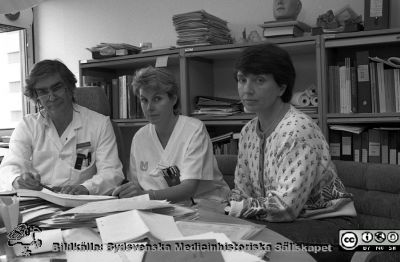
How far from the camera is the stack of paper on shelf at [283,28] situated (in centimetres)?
246

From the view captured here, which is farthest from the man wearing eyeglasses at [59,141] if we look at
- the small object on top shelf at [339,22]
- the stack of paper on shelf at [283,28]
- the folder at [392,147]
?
the folder at [392,147]

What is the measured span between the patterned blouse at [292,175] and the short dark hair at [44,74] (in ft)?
3.26

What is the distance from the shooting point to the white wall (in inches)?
114

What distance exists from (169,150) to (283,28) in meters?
1.09

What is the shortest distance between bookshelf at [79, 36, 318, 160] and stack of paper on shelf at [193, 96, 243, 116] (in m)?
0.04

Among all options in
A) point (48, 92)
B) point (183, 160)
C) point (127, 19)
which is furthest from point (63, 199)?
point (127, 19)

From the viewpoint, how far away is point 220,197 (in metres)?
1.94

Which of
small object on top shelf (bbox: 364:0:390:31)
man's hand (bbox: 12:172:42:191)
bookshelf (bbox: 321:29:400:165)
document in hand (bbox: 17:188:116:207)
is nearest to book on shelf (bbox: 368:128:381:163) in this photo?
bookshelf (bbox: 321:29:400:165)

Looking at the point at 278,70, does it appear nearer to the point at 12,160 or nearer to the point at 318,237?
the point at 318,237

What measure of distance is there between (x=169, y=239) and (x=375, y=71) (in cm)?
181

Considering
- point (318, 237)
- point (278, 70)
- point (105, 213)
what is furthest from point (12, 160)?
point (318, 237)

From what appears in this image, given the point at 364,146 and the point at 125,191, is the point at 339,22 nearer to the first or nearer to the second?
the point at 364,146

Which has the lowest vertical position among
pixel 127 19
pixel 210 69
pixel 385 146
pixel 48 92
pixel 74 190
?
pixel 74 190

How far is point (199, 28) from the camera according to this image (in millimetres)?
2686
